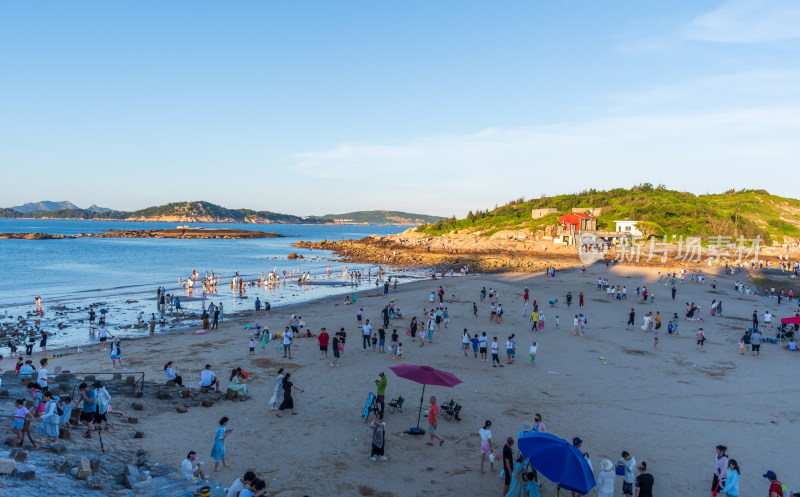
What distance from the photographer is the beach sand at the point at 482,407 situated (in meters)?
9.61

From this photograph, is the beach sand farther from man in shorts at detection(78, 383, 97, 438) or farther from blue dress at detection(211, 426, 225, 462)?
man in shorts at detection(78, 383, 97, 438)

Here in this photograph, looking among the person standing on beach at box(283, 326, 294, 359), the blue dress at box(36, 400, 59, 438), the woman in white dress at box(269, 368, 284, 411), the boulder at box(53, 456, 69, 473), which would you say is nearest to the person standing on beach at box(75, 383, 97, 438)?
the blue dress at box(36, 400, 59, 438)

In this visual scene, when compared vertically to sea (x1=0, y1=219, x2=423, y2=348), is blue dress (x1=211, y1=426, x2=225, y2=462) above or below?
above

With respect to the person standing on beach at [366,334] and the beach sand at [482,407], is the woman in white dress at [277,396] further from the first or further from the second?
the person standing on beach at [366,334]

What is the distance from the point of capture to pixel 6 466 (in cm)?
752

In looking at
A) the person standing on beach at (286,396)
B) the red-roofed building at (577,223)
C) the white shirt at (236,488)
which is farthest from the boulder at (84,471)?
the red-roofed building at (577,223)

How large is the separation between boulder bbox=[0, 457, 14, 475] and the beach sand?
2548 mm

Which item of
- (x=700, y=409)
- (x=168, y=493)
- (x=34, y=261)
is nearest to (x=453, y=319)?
(x=700, y=409)

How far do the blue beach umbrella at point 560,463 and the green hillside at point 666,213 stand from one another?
74269 mm

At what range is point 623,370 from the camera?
56.0ft

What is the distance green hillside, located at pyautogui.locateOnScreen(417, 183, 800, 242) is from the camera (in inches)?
3113

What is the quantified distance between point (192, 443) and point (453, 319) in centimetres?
1757

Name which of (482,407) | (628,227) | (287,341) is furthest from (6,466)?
(628,227)

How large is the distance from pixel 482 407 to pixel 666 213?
8412 centimetres
